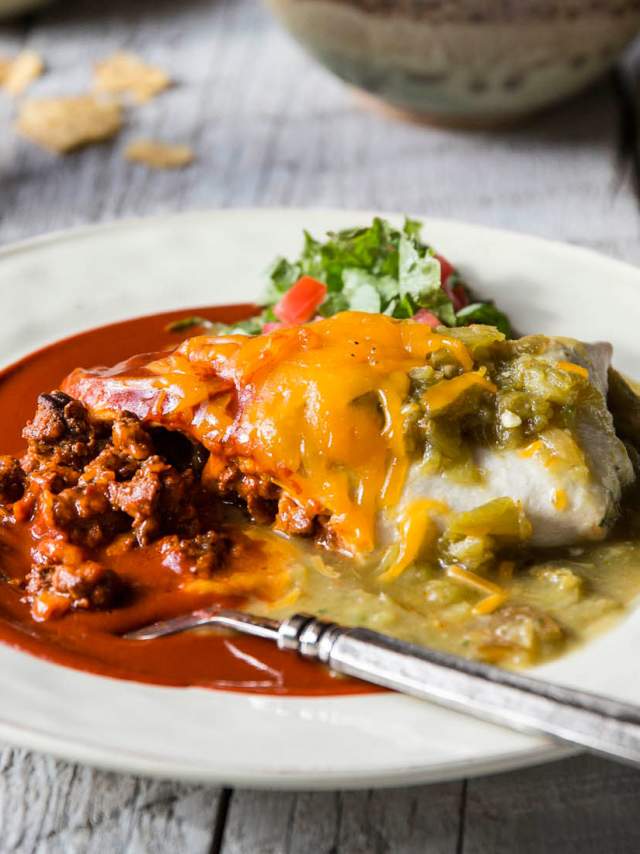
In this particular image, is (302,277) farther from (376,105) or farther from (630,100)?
(630,100)

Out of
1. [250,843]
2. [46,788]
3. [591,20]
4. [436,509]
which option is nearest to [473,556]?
[436,509]

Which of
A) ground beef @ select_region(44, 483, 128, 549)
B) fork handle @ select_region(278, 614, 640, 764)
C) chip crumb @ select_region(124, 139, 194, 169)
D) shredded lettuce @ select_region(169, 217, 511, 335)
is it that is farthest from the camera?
chip crumb @ select_region(124, 139, 194, 169)

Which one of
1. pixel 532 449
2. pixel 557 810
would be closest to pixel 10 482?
pixel 532 449

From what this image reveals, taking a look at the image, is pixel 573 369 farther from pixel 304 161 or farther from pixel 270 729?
→ pixel 304 161

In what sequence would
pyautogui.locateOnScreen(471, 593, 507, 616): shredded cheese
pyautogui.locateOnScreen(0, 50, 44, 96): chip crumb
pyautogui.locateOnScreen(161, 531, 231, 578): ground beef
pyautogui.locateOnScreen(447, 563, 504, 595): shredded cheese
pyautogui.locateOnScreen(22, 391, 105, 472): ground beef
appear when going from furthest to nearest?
pyautogui.locateOnScreen(0, 50, 44, 96): chip crumb → pyautogui.locateOnScreen(22, 391, 105, 472): ground beef → pyautogui.locateOnScreen(161, 531, 231, 578): ground beef → pyautogui.locateOnScreen(447, 563, 504, 595): shredded cheese → pyautogui.locateOnScreen(471, 593, 507, 616): shredded cheese

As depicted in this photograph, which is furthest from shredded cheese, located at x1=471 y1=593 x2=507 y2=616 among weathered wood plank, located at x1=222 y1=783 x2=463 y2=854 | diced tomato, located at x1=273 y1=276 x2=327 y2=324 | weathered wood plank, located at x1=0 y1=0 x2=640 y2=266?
weathered wood plank, located at x1=0 y1=0 x2=640 y2=266

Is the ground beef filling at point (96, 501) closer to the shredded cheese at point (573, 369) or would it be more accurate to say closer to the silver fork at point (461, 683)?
the silver fork at point (461, 683)

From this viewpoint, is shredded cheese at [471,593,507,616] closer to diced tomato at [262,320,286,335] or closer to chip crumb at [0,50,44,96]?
diced tomato at [262,320,286,335]
